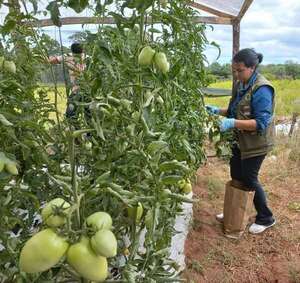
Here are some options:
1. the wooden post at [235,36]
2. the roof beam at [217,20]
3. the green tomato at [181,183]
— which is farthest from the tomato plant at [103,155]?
the wooden post at [235,36]

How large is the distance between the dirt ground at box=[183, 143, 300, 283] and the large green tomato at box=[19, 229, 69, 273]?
1824 millimetres

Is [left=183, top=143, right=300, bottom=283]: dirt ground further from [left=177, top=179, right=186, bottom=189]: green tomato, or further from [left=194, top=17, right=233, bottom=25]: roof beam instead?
[left=194, top=17, right=233, bottom=25]: roof beam

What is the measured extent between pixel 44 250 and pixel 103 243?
76mm

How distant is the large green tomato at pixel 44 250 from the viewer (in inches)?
22.1

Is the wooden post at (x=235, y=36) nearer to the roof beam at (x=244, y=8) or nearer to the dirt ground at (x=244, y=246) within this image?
the roof beam at (x=244, y=8)

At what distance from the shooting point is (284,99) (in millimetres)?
6949

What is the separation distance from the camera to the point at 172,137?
1.13 m

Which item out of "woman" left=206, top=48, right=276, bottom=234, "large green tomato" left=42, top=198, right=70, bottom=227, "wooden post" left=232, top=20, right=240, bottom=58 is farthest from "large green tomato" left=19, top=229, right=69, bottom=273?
"wooden post" left=232, top=20, right=240, bottom=58

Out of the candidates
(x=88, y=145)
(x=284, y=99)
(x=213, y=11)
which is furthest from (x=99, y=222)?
(x=284, y=99)

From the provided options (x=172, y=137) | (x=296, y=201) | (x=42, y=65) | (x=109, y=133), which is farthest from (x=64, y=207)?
(x=296, y=201)

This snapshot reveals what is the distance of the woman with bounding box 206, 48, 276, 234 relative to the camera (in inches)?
99.5

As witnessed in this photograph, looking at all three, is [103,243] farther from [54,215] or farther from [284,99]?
[284,99]

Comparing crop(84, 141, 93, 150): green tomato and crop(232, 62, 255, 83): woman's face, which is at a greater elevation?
crop(232, 62, 255, 83): woman's face

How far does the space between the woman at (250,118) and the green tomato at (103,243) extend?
1.99 metres
